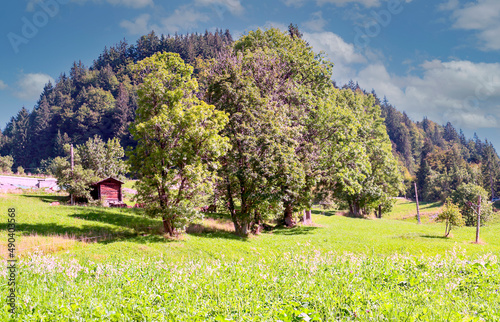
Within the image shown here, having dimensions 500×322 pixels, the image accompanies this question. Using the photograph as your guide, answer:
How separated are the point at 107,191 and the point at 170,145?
29.3 meters

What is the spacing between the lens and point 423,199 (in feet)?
445

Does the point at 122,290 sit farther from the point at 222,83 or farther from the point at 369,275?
the point at 222,83

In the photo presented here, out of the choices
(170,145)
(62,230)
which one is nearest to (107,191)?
(62,230)

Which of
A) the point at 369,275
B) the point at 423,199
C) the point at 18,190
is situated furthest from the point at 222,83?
the point at 423,199

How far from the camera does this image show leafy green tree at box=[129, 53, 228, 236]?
23.7 meters

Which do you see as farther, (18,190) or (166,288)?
(18,190)

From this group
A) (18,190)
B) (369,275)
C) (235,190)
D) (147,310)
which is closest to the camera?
(147,310)

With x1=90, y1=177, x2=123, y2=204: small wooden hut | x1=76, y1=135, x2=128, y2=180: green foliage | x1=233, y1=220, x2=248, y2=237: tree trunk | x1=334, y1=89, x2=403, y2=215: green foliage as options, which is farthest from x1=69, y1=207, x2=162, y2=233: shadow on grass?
x1=334, y1=89, x2=403, y2=215: green foliage

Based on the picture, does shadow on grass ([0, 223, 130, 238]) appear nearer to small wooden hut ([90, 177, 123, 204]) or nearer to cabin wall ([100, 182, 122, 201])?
small wooden hut ([90, 177, 123, 204])

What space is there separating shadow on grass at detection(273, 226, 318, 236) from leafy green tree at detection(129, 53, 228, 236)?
13.8 m

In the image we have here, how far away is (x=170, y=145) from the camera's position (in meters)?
24.2

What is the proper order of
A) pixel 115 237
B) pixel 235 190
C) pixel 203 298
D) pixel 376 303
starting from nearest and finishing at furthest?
pixel 376 303 < pixel 203 298 < pixel 115 237 < pixel 235 190

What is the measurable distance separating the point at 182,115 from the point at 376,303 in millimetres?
20286

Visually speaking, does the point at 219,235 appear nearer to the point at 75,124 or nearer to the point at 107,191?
the point at 107,191
